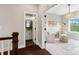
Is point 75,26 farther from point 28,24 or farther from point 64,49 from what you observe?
point 28,24

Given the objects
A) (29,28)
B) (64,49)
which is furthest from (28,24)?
(64,49)

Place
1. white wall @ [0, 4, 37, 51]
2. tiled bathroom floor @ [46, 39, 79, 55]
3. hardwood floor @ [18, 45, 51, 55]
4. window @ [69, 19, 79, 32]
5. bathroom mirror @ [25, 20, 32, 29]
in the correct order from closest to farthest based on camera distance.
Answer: hardwood floor @ [18, 45, 51, 55] < white wall @ [0, 4, 37, 51] < tiled bathroom floor @ [46, 39, 79, 55] < bathroom mirror @ [25, 20, 32, 29] < window @ [69, 19, 79, 32]

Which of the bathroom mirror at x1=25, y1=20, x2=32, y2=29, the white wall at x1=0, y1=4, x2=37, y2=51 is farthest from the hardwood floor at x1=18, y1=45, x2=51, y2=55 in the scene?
the bathroom mirror at x1=25, y1=20, x2=32, y2=29

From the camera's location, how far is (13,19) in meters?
4.02

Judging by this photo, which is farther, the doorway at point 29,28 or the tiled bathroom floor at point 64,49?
the doorway at point 29,28

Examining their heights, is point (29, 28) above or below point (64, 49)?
above

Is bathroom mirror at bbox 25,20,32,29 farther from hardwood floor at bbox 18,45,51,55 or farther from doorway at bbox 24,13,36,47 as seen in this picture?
hardwood floor at bbox 18,45,51,55

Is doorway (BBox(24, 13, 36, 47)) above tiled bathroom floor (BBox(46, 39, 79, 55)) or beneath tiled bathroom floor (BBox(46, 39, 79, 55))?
above

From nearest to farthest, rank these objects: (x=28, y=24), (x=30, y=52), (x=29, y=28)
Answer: (x=30, y=52) → (x=28, y=24) → (x=29, y=28)

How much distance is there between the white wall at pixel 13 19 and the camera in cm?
385

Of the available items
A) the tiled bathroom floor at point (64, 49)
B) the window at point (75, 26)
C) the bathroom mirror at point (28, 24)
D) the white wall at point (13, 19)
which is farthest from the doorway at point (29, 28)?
the window at point (75, 26)

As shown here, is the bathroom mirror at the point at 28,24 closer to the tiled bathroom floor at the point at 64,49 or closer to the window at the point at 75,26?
the tiled bathroom floor at the point at 64,49

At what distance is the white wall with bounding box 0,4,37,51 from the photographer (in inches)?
152

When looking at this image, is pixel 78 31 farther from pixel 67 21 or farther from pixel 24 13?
pixel 24 13
